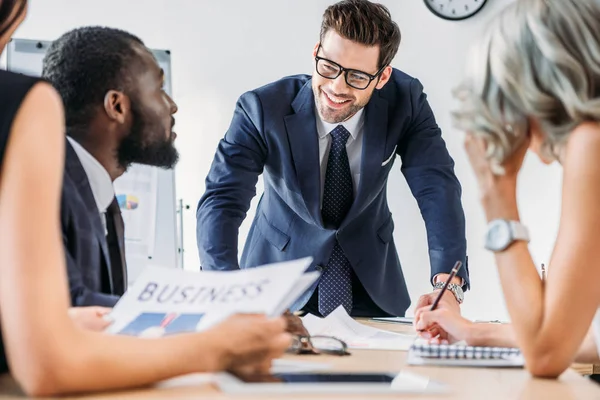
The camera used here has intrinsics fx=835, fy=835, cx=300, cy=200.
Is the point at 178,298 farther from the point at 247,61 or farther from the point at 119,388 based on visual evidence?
the point at 247,61

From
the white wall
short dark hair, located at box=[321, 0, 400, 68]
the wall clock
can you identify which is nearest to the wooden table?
short dark hair, located at box=[321, 0, 400, 68]

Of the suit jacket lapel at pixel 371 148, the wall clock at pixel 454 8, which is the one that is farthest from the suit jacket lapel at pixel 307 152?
the wall clock at pixel 454 8

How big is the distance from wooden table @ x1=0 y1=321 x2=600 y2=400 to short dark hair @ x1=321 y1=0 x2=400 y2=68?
4.18 feet

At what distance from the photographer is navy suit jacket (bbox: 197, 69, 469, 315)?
8.68 feet

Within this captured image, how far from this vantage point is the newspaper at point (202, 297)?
1.20 meters

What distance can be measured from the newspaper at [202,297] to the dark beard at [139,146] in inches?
14.7

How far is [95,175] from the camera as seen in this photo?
160 centimetres

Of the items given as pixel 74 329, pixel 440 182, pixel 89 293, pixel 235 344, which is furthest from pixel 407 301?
pixel 74 329

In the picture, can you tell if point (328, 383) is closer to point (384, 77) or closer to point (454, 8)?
point (384, 77)

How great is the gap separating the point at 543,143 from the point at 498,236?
6.8 inches

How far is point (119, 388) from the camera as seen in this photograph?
43.0 inches

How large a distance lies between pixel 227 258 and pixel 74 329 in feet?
5.02

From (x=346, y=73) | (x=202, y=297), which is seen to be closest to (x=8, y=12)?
(x=202, y=297)

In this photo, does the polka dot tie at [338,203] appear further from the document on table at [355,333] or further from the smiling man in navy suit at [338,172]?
the document on table at [355,333]
